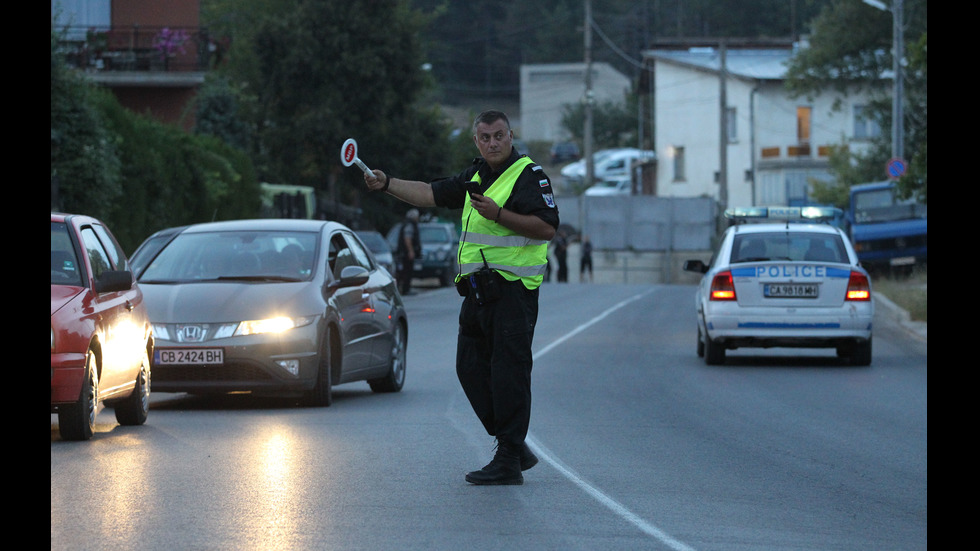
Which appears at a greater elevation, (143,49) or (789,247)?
(143,49)

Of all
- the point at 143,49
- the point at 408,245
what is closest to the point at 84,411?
the point at 408,245

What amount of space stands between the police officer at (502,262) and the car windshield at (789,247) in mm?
9737

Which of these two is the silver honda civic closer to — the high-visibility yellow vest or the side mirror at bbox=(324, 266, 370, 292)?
the side mirror at bbox=(324, 266, 370, 292)

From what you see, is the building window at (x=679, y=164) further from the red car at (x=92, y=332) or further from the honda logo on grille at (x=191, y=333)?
the red car at (x=92, y=332)

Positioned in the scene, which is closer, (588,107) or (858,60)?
(858,60)

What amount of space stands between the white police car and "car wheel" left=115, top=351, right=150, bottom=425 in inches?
300

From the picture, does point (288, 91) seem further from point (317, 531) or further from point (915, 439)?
point (317, 531)

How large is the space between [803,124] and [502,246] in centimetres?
6324

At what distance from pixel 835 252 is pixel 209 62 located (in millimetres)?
22970

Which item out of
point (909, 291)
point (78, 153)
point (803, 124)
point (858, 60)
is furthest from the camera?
point (803, 124)

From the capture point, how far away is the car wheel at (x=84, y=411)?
372 inches

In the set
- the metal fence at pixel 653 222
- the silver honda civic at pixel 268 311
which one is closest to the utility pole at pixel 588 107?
the metal fence at pixel 653 222

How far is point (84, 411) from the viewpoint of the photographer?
952 centimetres

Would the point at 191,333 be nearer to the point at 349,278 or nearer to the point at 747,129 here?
the point at 349,278
